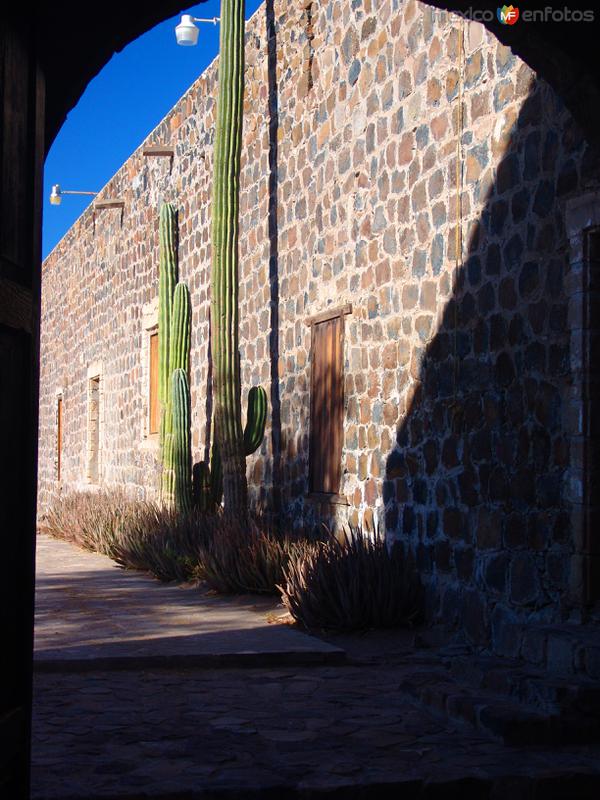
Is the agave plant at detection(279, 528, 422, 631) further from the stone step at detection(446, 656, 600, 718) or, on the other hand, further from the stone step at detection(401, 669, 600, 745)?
the stone step at detection(401, 669, 600, 745)

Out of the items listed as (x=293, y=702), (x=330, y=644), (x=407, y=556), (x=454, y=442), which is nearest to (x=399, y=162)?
(x=454, y=442)

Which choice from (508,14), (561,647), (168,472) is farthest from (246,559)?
(508,14)

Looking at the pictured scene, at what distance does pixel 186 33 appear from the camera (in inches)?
655

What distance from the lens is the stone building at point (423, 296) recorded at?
20.1 ft

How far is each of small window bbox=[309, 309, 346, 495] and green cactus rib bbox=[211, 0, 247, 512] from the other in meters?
0.87

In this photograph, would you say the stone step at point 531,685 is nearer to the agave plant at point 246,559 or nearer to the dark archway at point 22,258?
the dark archway at point 22,258

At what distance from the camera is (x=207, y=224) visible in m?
13.0

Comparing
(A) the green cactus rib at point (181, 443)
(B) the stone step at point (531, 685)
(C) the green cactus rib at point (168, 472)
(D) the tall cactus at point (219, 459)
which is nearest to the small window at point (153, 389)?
(C) the green cactus rib at point (168, 472)

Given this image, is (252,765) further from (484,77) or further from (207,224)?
(207,224)

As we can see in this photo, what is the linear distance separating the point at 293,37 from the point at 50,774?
7.83 meters

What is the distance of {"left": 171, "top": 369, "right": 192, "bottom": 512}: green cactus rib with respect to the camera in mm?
11672

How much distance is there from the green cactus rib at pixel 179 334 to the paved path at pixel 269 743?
6972 mm

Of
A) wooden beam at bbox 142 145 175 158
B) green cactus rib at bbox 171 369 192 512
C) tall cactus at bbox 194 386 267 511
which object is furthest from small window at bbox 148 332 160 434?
tall cactus at bbox 194 386 267 511

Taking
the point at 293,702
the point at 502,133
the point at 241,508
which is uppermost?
the point at 502,133
